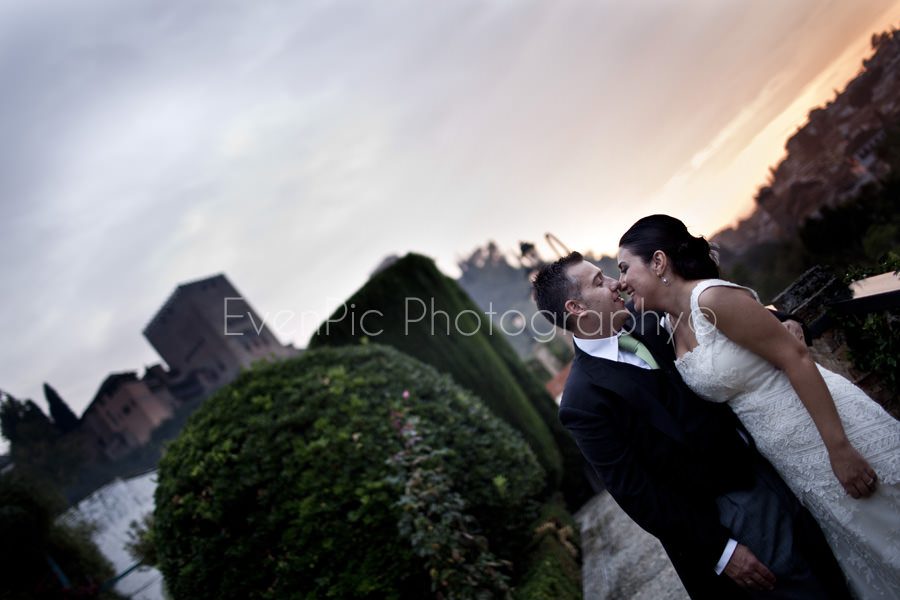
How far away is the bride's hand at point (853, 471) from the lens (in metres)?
1.82

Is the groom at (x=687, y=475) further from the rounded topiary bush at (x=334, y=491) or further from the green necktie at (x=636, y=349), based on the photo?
the rounded topiary bush at (x=334, y=491)

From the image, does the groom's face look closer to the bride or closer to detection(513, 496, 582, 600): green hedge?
the bride

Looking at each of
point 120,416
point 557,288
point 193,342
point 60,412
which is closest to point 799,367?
point 557,288

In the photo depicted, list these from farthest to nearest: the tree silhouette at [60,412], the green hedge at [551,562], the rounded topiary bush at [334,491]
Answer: the tree silhouette at [60,412] → the green hedge at [551,562] → the rounded topiary bush at [334,491]

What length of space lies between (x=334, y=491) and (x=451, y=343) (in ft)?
14.1

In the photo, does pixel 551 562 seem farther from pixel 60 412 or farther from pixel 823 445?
pixel 60 412

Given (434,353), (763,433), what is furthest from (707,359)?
(434,353)

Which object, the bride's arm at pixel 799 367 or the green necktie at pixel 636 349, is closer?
the bride's arm at pixel 799 367

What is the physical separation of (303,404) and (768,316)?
3.91 m

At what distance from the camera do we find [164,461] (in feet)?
15.1

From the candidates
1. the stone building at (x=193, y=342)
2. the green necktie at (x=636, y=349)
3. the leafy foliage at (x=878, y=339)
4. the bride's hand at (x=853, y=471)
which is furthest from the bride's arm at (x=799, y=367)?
the stone building at (x=193, y=342)

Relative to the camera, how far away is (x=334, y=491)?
3.75m

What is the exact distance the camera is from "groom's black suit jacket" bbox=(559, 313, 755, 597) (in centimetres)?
198

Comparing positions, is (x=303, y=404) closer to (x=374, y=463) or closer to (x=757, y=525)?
(x=374, y=463)
